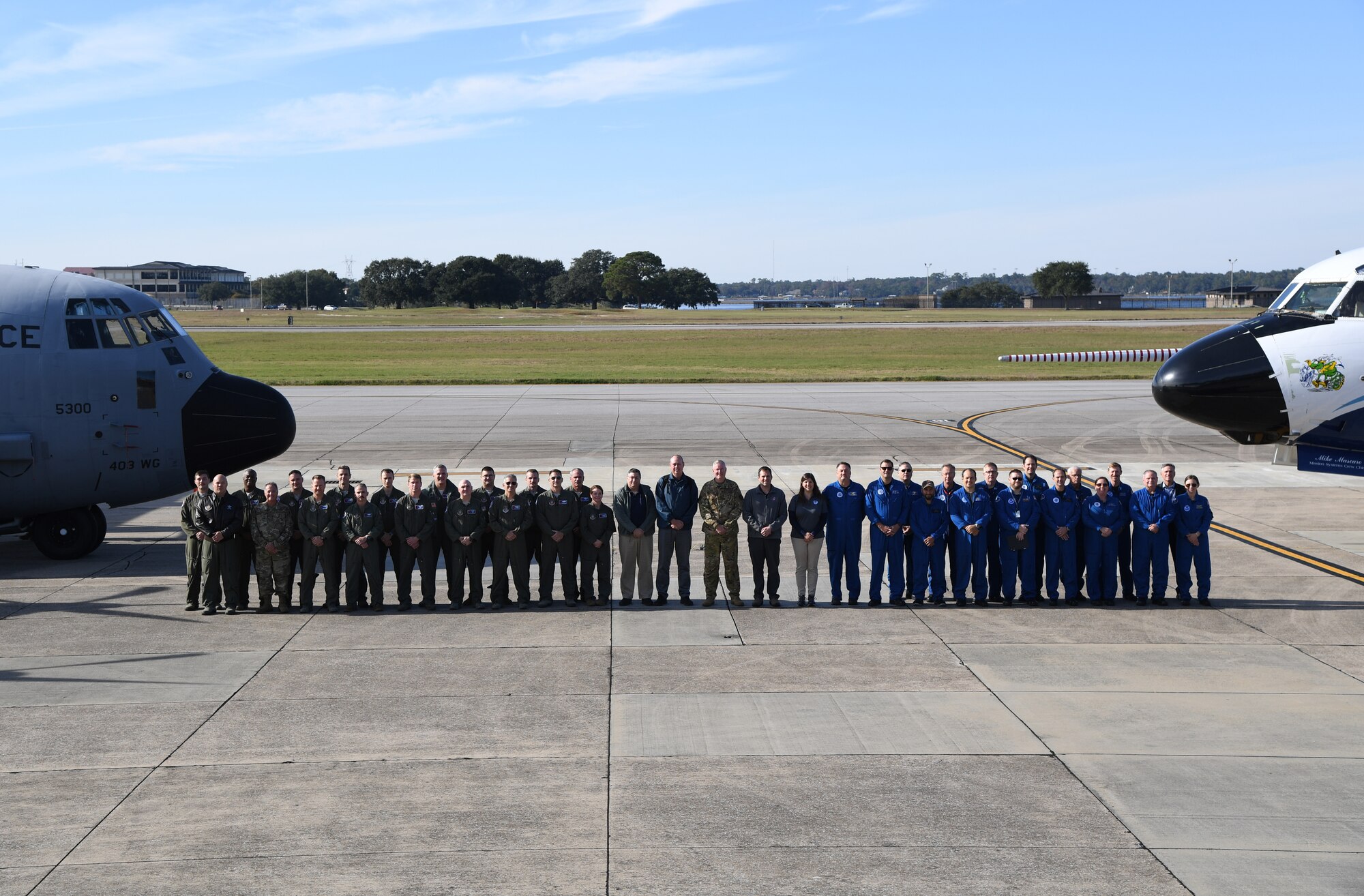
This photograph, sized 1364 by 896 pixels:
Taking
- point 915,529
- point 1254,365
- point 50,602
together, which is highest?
point 1254,365

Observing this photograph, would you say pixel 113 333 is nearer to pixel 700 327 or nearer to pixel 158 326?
pixel 158 326

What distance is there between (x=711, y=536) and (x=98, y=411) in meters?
8.90

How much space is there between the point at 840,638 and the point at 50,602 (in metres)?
9.60

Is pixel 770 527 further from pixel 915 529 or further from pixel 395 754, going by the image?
pixel 395 754

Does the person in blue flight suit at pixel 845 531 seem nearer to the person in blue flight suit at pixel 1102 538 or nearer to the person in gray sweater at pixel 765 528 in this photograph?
the person in gray sweater at pixel 765 528

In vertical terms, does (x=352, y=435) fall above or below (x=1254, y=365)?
below

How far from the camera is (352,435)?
31.8m

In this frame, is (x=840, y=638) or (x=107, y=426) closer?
(x=840, y=638)

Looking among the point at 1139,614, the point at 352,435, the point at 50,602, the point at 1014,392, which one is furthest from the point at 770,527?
the point at 1014,392

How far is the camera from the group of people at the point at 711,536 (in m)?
14.5

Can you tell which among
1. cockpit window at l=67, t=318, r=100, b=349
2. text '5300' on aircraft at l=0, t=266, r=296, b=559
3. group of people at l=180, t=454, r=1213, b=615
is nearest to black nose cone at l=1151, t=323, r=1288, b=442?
group of people at l=180, t=454, r=1213, b=615

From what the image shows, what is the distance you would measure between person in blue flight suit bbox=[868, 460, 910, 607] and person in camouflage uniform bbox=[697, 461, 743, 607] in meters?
1.48

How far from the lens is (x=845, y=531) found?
14688 millimetres

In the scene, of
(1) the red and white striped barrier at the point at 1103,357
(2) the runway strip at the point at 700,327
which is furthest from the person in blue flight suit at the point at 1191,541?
(2) the runway strip at the point at 700,327
